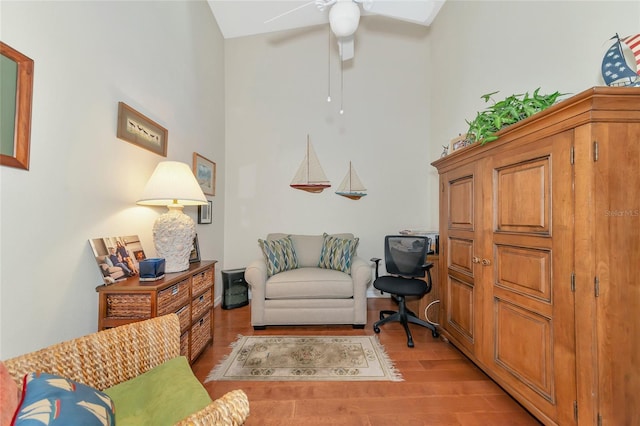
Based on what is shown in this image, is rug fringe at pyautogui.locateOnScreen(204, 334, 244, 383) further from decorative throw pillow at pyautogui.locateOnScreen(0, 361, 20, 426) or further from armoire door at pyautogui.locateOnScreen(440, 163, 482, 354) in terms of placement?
armoire door at pyautogui.locateOnScreen(440, 163, 482, 354)

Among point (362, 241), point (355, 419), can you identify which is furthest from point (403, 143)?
point (355, 419)

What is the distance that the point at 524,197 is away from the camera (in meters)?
1.35

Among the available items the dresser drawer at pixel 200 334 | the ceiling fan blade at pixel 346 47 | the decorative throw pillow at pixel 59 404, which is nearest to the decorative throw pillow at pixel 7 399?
the decorative throw pillow at pixel 59 404

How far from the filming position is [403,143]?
11.9 ft

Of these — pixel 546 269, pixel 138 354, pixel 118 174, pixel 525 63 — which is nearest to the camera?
pixel 138 354

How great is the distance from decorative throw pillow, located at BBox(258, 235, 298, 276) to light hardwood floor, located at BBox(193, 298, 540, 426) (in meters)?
0.93

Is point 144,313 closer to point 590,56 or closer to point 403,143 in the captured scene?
point 590,56

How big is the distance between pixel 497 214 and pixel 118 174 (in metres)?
2.43

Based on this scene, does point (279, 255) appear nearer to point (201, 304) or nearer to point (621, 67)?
point (201, 304)

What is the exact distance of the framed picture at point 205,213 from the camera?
113 inches

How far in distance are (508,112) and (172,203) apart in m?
2.28

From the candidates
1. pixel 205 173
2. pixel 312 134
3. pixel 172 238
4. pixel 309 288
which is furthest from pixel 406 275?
pixel 205 173

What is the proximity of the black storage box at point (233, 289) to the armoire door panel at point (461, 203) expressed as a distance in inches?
96.9

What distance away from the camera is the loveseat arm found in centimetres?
59
